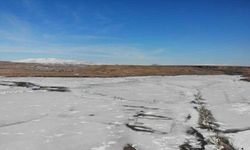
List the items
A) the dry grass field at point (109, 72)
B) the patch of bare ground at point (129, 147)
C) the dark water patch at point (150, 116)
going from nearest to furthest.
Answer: the patch of bare ground at point (129, 147)
the dark water patch at point (150, 116)
the dry grass field at point (109, 72)

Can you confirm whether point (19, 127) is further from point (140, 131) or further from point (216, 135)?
point (216, 135)

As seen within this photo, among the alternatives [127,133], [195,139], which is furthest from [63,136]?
[195,139]

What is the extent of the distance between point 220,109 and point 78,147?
9632 millimetres

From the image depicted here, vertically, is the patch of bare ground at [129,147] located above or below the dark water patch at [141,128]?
below

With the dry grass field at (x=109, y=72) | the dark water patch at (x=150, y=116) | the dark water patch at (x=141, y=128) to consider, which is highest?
the dry grass field at (x=109, y=72)

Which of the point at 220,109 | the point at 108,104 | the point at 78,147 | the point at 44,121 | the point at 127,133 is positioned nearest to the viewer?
the point at 78,147

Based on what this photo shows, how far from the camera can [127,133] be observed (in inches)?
414

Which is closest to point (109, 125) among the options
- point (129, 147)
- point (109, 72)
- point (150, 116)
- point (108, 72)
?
point (150, 116)

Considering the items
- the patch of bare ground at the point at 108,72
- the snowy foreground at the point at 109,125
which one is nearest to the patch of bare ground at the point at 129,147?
the snowy foreground at the point at 109,125

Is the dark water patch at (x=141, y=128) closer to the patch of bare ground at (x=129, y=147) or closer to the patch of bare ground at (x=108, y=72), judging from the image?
the patch of bare ground at (x=129, y=147)

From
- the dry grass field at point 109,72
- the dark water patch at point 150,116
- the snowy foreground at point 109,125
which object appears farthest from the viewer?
the dry grass field at point 109,72

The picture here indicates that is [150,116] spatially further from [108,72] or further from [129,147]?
[108,72]

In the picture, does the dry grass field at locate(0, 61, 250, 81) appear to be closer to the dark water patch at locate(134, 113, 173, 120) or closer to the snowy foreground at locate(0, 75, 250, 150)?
the snowy foreground at locate(0, 75, 250, 150)

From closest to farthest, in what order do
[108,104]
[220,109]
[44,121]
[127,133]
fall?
[127,133], [44,121], [220,109], [108,104]
